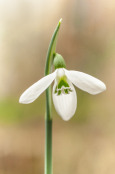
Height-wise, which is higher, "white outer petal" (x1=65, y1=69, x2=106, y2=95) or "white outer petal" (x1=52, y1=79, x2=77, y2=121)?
"white outer petal" (x1=65, y1=69, x2=106, y2=95)

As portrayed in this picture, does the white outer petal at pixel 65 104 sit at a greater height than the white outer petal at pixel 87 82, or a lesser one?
lesser

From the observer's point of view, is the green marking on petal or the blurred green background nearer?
the green marking on petal

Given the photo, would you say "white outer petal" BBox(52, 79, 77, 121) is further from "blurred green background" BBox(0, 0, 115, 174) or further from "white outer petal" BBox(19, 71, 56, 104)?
"blurred green background" BBox(0, 0, 115, 174)

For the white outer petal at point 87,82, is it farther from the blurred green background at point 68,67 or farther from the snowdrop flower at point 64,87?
the blurred green background at point 68,67

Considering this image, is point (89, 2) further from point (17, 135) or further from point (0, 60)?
point (17, 135)

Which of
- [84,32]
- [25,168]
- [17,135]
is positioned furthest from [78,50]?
[25,168]

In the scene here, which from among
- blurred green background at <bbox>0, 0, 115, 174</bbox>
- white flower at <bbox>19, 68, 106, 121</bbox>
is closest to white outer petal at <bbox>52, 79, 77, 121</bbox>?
white flower at <bbox>19, 68, 106, 121</bbox>

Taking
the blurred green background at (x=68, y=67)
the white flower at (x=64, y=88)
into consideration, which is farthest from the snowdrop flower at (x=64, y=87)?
the blurred green background at (x=68, y=67)
